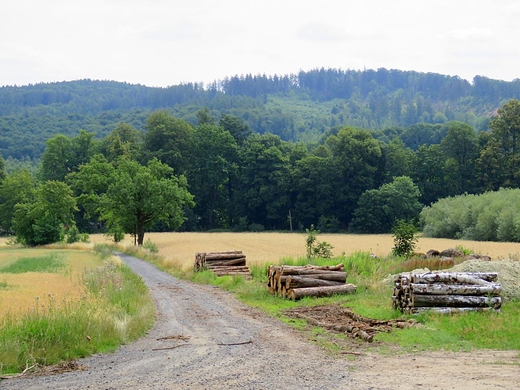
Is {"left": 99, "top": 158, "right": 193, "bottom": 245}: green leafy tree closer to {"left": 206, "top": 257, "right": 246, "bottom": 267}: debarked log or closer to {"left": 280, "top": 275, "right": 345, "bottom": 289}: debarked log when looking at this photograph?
{"left": 206, "top": 257, "right": 246, "bottom": 267}: debarked log

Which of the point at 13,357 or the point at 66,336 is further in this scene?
the point at 66,336

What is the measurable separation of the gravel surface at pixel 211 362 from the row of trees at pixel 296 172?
6711cm

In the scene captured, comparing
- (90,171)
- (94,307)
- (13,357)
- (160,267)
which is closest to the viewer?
(13,357)

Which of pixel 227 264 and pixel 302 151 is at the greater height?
pixel 302 151

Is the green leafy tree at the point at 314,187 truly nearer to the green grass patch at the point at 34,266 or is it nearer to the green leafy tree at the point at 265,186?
the green leafy tree at the point at 265,186

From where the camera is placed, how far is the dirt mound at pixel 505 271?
1702 centimetres

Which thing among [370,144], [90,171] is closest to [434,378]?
[90,171]

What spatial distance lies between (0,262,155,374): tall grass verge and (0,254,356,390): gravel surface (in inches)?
15.8

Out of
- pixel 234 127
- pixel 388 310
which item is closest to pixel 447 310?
pixel 388 310

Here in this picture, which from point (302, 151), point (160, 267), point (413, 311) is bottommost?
point (160, 267)

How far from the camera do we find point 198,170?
9788 centimetres

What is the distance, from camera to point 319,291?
2009cm

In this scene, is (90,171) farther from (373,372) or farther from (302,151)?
(373,372)

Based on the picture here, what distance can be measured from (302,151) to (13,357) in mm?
91167
